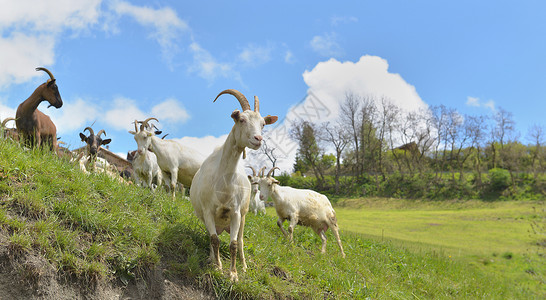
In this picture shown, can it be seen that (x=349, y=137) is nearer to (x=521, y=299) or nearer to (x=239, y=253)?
(x=521, y=299)

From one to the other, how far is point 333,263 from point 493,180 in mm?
38880

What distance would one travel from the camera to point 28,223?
5.13m

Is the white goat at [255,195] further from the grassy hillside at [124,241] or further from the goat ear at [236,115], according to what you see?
the goat ear at [236,115]

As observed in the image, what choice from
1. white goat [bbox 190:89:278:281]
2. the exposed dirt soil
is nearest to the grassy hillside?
the exposed dirt soil

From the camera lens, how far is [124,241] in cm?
559

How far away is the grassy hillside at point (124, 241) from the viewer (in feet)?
16.3

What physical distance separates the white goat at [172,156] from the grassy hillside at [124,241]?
281 cm

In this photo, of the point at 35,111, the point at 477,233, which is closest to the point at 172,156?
the point at 35,111

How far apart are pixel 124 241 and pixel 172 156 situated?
5630 millimetres

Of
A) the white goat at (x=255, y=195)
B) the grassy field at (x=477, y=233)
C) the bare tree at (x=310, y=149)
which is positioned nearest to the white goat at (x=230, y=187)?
the white goat at (x=255, y=195)

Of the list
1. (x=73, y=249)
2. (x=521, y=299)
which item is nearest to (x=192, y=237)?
(x=73, y=249)

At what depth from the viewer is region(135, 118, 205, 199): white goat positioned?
35.8 ft

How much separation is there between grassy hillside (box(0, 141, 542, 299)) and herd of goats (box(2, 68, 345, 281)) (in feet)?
1.55

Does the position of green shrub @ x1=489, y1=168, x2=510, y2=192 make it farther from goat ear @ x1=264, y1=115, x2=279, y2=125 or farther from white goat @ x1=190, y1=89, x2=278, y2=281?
white goat @ x1=190, y1=89, x2=278, y2=281
